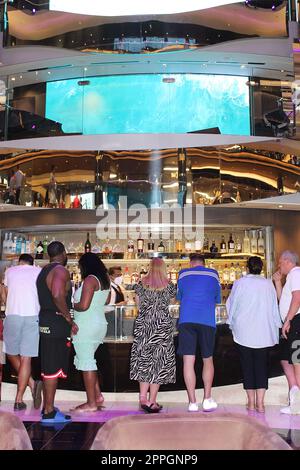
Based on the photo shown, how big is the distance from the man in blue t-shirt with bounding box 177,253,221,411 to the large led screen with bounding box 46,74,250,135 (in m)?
4.26

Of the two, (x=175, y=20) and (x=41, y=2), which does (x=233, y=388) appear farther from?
(x=41, y=2)

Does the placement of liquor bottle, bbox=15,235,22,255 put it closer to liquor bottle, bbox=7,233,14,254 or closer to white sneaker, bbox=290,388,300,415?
liquor bottle, bbox=7,233,14,254

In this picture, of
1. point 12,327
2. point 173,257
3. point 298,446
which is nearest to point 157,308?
point 12,327

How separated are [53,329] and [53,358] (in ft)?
0.82

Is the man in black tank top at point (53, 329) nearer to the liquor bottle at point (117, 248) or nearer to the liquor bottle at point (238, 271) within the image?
the liquor bottle at point (117, 248)

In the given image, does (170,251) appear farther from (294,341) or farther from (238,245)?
(294,341)

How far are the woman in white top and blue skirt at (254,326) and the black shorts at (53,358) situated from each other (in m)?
1.68

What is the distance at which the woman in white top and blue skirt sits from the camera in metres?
5.44

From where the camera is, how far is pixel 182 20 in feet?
31.9

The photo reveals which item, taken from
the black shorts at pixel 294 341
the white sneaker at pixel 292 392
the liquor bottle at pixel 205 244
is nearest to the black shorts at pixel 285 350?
the black shorts at pixel 294 341

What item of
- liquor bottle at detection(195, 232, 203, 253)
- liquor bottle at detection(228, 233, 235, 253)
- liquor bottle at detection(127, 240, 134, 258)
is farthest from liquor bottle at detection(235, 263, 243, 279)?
liquor bottle at detection(127, 240, 134, 258)

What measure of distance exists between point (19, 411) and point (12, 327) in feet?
2.60

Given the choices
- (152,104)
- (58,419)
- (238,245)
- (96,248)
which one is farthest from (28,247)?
(58,419)

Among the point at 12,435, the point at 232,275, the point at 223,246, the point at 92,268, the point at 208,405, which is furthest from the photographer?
the point at 223,246
